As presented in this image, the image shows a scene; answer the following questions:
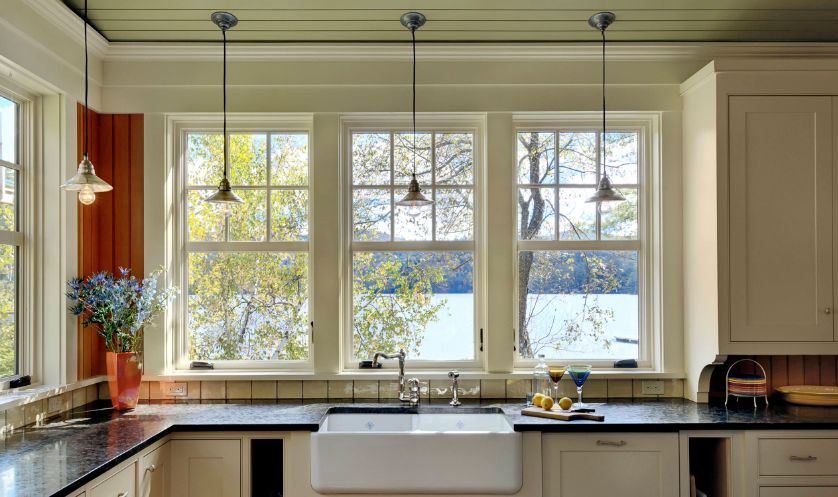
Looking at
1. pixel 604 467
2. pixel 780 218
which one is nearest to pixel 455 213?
pixel 604 467

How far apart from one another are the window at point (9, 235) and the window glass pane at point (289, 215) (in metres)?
1.22

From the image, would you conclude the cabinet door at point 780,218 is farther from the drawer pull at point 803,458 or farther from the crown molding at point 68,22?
the crown molding at point 68,22

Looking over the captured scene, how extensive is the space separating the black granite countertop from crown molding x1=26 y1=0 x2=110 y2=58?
183 centimetres

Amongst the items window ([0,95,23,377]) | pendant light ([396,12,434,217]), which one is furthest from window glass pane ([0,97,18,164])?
pendant light ([396,12,434,217])

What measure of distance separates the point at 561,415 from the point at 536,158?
1.44m

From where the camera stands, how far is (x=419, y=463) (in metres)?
2.86

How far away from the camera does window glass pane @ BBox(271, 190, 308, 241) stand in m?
3.60

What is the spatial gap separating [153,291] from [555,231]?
7.12 ft

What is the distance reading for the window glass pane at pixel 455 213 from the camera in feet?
11.9

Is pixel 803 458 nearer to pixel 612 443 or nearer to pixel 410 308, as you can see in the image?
pixel 612 443

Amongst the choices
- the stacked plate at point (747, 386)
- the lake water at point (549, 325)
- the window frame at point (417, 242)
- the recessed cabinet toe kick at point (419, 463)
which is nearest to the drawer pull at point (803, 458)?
the stacked plate at point (747, 386)

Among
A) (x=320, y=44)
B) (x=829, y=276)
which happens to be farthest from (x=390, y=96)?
(x=829, y=276)

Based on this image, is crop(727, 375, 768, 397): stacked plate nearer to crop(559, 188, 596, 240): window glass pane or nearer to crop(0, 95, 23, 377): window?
crop(559, 188, 596, 240): window glass pane

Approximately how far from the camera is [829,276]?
312 centimetres
